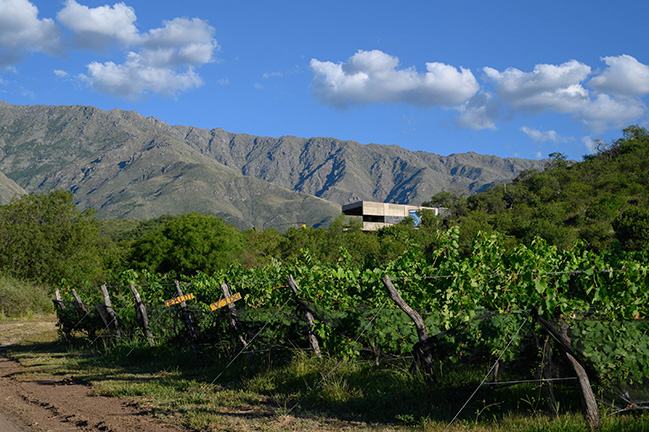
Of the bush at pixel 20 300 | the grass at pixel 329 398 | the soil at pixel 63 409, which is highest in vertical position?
the grass at pixel 329 398

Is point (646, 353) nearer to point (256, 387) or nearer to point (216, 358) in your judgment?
point (256, 387)

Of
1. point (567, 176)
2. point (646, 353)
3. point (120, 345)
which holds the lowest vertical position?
point (120, 345)

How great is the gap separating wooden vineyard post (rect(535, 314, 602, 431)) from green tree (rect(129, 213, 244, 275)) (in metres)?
48.5

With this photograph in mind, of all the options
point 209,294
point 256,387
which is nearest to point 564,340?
point 256,387

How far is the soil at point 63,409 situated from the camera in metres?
6.62

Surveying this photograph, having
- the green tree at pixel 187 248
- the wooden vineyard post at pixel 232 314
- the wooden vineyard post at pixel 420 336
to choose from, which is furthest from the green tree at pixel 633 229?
the wooden vineyard post at pixel 420 336

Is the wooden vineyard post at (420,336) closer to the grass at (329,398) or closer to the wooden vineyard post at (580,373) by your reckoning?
the grass at (329,398)

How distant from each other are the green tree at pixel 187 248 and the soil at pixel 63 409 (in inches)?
1700

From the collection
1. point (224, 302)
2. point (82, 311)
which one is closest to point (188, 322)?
point (224, 302)

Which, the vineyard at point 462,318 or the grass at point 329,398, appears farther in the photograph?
the grass at point 329,398

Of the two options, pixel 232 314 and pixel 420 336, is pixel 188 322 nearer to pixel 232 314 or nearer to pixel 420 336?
pixel 232 314

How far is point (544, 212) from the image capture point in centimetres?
7225

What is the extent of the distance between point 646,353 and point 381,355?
3.52 m

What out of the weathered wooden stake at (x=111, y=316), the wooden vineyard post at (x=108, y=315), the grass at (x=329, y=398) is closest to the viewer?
the grass at (x=329, y=398)
